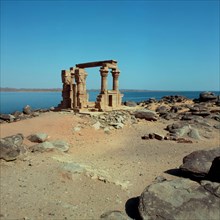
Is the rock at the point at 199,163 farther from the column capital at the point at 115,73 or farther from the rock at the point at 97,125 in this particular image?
the column capital at the point at 115,73

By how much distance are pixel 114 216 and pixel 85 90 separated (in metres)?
15.1

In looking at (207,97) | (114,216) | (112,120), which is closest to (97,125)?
(112,120)

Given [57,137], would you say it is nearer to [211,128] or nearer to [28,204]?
[28,204]

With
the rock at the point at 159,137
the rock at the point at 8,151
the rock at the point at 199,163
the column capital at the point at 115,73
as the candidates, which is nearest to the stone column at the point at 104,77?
the column capital at the point at 115,73

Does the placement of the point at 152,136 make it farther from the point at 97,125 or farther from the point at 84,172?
the point at 84,172

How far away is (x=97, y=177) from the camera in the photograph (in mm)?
8648

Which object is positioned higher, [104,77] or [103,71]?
[103,71]

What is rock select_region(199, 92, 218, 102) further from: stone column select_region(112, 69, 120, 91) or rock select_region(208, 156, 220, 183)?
rock select_region(208, 156, 220, 183)

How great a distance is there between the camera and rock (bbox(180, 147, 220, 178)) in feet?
26.3

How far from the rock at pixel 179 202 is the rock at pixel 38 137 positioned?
7.70m

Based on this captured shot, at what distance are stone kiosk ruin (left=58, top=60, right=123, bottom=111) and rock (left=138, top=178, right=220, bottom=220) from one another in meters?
12.6

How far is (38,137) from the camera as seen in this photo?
1304 centimetres

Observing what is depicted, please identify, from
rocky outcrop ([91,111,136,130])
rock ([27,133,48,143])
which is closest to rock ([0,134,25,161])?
rock ([27,133,48,143])

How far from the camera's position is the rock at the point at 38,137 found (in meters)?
13.0
